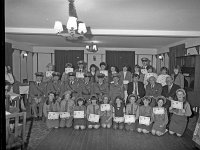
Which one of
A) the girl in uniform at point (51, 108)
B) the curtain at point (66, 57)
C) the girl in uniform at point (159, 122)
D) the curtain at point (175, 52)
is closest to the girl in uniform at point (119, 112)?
the girl in uniform at point (159, 122)

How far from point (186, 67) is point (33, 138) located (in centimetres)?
482

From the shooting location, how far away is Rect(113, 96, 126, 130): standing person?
4997 mm

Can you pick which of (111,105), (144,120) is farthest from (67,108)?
(144,120)

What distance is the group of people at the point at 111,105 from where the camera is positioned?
15.5ft

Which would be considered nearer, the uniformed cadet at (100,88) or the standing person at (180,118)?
the standing person at (180,118)

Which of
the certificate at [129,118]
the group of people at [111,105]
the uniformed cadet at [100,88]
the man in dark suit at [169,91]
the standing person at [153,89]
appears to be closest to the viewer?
the group of people at [111,105]

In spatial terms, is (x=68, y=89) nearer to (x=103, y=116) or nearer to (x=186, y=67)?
(x=103, y=116)

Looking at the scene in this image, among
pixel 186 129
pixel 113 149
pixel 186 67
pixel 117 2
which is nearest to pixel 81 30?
pixel 117 2

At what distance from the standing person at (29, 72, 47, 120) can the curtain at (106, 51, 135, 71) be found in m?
6.70

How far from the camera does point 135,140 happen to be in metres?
4.23

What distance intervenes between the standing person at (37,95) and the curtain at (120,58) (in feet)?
22.0

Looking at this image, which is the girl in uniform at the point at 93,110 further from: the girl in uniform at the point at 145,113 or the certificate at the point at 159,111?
the certificate at the point at 159,111

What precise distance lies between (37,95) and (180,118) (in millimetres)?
4050

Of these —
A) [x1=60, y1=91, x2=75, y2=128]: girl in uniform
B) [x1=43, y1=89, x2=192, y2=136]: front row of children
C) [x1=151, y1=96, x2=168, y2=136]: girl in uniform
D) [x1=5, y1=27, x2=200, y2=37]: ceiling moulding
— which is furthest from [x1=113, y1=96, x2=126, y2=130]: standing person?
[x1=5, y1=27, x2=200, y2=37]: ceiling moulding
